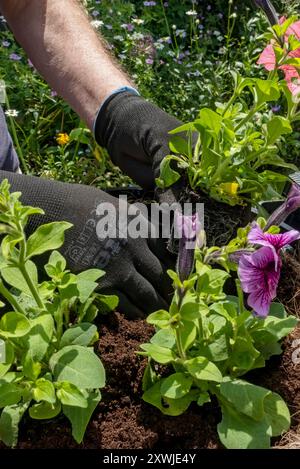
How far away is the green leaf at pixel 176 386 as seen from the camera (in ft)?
2.68

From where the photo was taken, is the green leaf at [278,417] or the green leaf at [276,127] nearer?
the green leaf at [278,417]

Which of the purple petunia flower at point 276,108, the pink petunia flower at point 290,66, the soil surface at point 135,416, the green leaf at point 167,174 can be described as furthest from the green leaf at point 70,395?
the purple petunia flower at point 276,108

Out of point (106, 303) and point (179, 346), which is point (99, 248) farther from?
point (179, 346)

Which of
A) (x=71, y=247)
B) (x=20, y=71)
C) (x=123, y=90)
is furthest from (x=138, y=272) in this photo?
(x=20, y=71)

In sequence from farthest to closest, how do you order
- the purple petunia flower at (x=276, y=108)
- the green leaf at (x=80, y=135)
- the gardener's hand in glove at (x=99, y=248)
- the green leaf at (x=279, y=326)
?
the purple petunia flower at (x=276, y=108), the green leaf at (x=80, y=135), the gardener's hand in glove at (x=99, y=248), the green leaf at (x=279, y=326)

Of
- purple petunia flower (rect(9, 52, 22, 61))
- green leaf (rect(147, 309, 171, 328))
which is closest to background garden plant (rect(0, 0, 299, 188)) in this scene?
purple petunia flower (rect(9, 52, 22, 61))

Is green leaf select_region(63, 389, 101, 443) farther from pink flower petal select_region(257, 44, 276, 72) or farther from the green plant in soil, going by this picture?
pink flower petal select_region(257, 44, 276, 72)

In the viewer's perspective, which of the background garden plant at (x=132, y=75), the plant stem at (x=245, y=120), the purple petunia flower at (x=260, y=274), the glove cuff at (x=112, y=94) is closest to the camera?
the purple petunia flower at (x=260, y=274)

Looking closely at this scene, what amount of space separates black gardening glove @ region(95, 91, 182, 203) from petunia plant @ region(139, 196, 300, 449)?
391 mm

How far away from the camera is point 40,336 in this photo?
0.83 metres

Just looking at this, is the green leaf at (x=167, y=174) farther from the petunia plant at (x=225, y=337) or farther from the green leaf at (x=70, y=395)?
the green leaf at (x=70, y=395)

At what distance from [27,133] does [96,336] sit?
1.65 m

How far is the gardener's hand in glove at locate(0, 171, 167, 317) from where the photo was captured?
1.07 m

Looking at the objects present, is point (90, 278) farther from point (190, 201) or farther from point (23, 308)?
point (190, 201)
